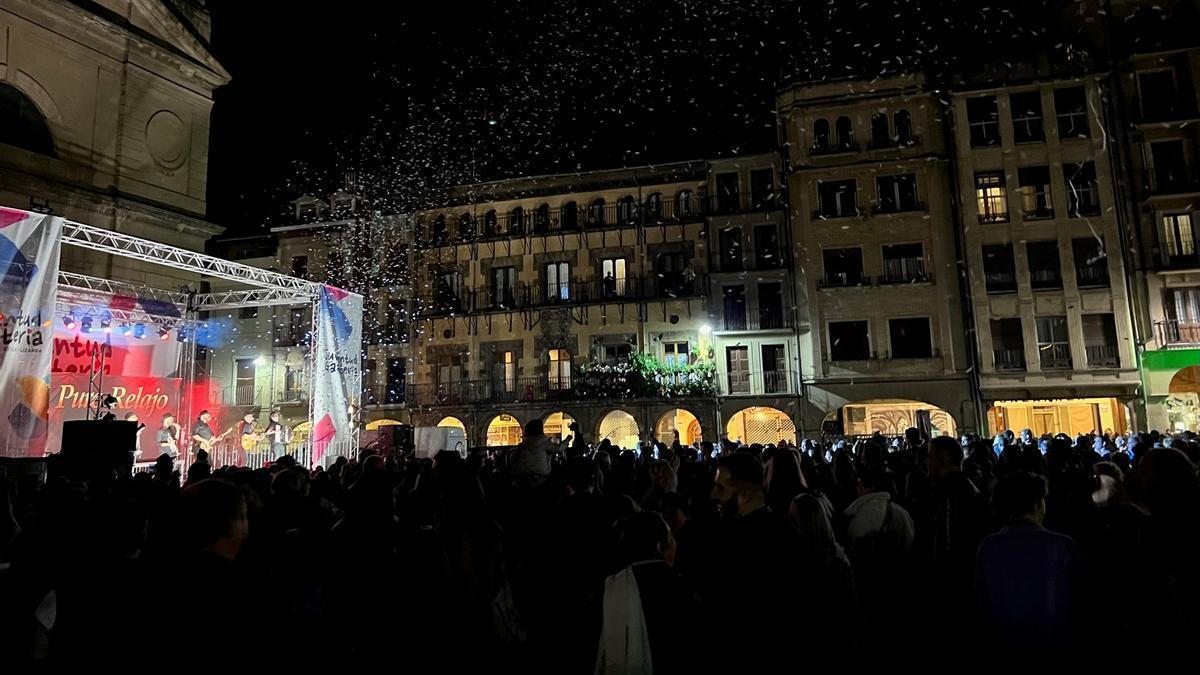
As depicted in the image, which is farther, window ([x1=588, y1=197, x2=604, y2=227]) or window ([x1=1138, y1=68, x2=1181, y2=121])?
window ([x1=588, y1=197, x2=604, y2=227])

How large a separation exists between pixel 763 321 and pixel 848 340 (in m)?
3.54

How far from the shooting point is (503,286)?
35.2 meters

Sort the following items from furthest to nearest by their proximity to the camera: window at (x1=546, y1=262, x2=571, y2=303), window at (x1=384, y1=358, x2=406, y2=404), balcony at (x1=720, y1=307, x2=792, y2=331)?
window at (x1=384, y1=358, x2=406, y2=404), window at (x1=546, y1=262, x2=571, y2=303), balcony at (x1=720, y1=307, x2=792, y2=331)

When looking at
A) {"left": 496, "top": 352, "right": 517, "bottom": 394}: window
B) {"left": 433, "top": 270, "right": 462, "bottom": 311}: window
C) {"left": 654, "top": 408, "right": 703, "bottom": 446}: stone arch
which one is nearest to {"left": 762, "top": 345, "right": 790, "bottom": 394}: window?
{"left": 654, "top": 408, "right": 703, "bottom": 446}: stone arch

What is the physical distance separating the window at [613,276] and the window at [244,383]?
19453mm

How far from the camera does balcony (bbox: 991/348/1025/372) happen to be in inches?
1132

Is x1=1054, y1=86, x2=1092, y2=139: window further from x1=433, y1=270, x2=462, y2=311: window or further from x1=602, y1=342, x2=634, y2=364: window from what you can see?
x1=433, y1=270, x2=462, y2=311: window

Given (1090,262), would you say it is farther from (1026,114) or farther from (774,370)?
(774,370)

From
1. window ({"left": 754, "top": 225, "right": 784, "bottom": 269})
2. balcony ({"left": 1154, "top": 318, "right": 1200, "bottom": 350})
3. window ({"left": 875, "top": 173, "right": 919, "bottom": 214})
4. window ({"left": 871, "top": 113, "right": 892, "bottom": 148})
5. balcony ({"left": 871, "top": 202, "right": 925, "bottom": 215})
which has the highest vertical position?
window ({"left": 871, "top": 113, "right": 892, "bottom": 148})

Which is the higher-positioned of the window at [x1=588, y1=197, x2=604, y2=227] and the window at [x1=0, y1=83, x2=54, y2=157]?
the window at [x1=588, y1=197, x2=604, y2=227]

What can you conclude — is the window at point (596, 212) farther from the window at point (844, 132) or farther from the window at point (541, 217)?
the window at point (844, 132)

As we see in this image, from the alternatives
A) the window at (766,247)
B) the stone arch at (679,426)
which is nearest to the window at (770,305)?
the window at (766,247)

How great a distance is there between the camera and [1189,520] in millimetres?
3859

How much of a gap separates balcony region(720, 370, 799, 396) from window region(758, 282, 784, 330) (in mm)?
2019
